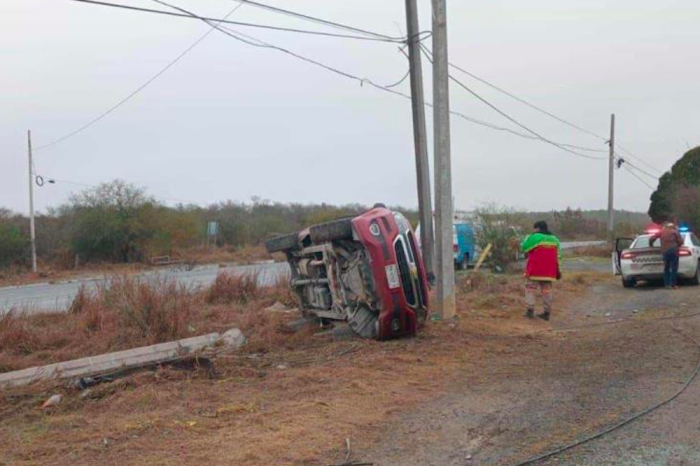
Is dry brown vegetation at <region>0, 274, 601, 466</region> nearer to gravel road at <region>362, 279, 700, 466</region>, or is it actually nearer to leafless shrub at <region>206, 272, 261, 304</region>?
gravel road at <region>362, 279, 700, 466</region>

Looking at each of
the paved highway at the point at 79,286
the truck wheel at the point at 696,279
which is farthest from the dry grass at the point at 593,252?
the truck wheel at the point at 696,279

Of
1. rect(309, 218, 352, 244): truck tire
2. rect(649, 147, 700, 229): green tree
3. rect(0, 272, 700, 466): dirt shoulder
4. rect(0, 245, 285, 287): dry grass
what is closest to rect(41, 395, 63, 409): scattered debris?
rect(0, 272, 700, 466): dirt shoulder

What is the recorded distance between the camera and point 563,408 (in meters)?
6.31

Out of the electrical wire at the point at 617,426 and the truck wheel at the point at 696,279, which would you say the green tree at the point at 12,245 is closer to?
the truck wheel at the point at 696,279

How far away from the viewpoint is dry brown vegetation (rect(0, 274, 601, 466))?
5422 mm

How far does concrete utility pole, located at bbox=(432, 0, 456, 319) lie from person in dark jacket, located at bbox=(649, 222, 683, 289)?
24.4 feet

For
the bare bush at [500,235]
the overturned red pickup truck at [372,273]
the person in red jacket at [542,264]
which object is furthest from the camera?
the bare bush at [500,235]

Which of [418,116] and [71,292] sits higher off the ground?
[418,116]

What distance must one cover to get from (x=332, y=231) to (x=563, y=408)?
4.41 meters


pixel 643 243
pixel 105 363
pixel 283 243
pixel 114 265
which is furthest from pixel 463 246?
pixel 114 265

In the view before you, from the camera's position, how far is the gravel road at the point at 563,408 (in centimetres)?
514

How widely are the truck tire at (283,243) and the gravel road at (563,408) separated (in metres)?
3.65

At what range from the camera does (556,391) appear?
22.8 ft

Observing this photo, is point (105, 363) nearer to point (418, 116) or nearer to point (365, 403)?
point (365, 403)
